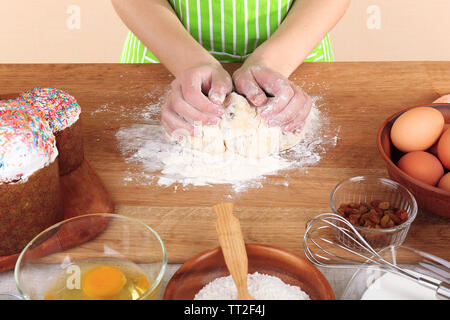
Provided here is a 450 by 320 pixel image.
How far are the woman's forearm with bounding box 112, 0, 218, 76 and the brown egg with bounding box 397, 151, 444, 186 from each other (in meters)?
0.51

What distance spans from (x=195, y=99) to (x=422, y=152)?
1.54ft

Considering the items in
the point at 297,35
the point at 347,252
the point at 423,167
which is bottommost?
the point at 347,252

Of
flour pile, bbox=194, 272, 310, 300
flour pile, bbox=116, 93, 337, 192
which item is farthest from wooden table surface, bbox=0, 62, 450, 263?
flour pile, bbox=194, 272, 310, 300

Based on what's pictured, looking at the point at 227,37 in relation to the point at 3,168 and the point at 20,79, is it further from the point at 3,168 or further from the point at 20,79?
the point at 3,168

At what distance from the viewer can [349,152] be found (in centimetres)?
102

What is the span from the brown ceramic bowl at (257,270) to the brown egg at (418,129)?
0.36 metres

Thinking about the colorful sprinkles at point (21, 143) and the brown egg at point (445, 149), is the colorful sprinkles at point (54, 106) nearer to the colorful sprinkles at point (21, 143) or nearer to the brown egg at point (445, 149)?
the colorful sprinkles at point (21, 143)

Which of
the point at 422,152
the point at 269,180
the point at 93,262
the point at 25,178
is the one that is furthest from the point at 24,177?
the point at 422,152

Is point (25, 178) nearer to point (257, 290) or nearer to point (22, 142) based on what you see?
point (22, 142)

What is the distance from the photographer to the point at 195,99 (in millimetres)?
1002

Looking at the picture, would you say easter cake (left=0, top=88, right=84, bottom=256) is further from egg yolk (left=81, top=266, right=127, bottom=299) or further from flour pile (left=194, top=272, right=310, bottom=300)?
flour pile (left=194, top=272, right=310, bottom=300)

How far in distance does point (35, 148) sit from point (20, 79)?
649 mm

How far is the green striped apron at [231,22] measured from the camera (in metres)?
1.33

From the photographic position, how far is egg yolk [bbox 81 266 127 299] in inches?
24.9
